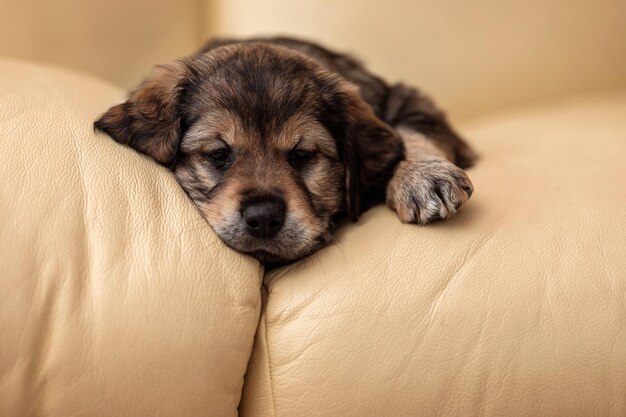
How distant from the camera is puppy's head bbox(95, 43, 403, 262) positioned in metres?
1.80

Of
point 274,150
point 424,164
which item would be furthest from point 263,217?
point 424,164

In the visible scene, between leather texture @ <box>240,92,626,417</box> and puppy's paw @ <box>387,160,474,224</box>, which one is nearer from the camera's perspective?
leather texture @ <box>240,92,626,417</box>

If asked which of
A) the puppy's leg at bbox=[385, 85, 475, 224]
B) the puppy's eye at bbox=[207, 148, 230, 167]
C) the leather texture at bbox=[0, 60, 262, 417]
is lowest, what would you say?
the leather texture at bbox=[0, 60, 262, 417]

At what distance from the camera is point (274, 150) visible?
75.5 inches

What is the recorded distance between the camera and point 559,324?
1.53 m

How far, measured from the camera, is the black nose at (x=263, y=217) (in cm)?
176

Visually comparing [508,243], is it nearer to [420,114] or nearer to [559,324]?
[559,324]

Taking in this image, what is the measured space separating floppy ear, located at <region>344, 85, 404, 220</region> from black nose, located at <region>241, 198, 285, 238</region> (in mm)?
287

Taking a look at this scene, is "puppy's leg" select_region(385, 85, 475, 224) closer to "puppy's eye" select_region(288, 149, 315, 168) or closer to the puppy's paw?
the puppy's paw

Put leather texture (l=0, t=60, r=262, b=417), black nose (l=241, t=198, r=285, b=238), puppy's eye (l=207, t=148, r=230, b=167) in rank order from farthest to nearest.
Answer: puppy's eye (l=207, t=148, r=230, b=167) → black nose (l=241, t=198, r=285, b=238) → leather texture (l=0, t=60, r=262, b=417)

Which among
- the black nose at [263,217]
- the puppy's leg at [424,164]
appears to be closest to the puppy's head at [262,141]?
the black nose at [263,217]

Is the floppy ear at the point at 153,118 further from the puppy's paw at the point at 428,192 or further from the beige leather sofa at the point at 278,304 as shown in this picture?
the puppy's paw at the point at 428,192

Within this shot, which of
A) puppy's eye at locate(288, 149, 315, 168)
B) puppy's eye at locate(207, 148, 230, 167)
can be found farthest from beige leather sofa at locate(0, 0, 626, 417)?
puppy's eye at locate(288, 149, 315, 168)

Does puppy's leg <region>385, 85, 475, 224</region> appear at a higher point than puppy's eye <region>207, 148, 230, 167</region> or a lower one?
higher
